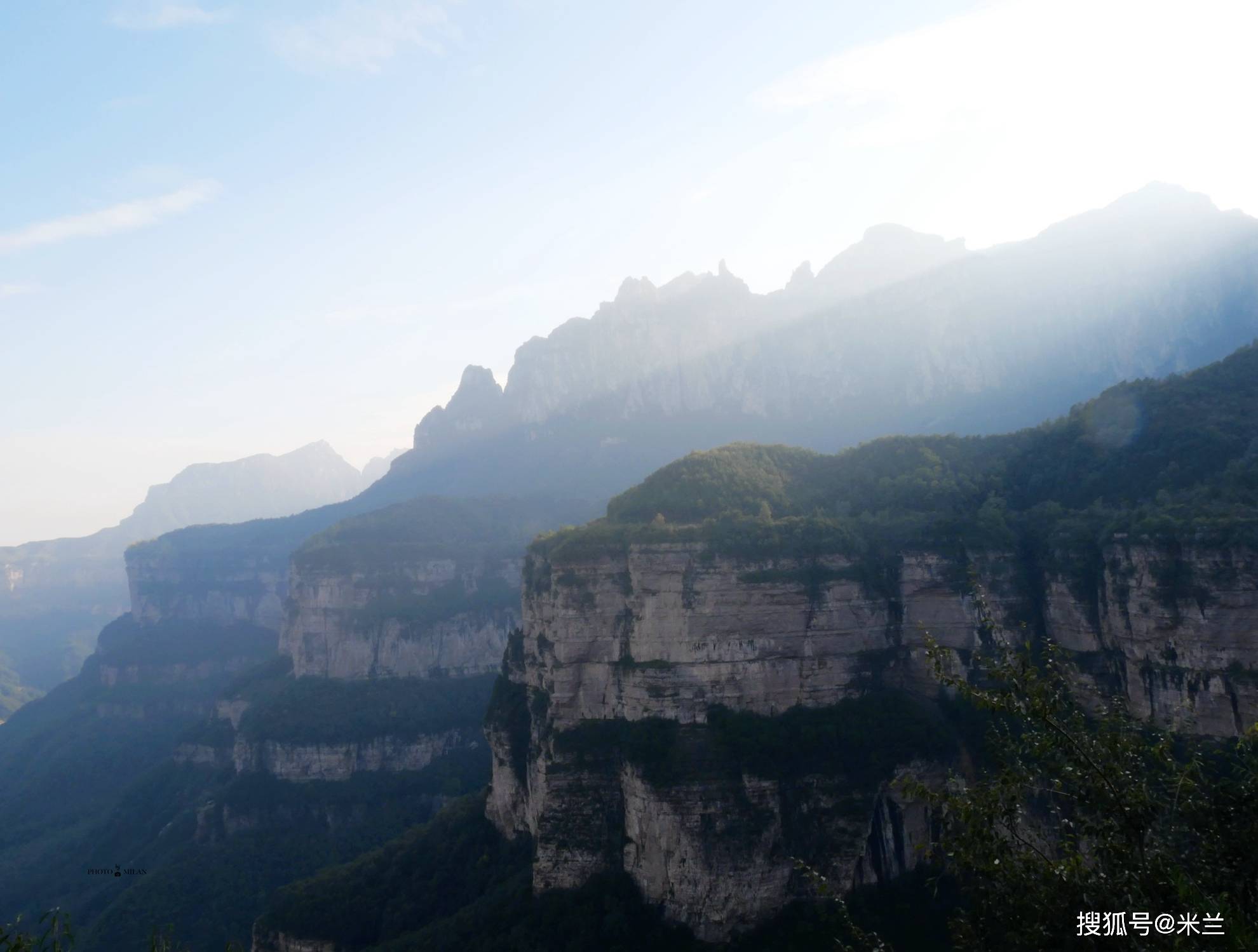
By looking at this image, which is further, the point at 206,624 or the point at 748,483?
the point at 206,624

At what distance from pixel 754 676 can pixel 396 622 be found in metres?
69.3

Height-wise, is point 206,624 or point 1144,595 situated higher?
point 1144,595

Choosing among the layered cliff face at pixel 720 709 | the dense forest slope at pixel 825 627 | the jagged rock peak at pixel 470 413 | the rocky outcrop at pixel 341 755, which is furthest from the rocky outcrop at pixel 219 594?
the layered cliff face at pixel 720 709

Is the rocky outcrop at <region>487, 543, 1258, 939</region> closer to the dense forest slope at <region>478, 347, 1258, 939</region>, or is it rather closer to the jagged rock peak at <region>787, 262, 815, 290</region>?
the dense forest slope at <region>478, 347, 1258, 939</region>

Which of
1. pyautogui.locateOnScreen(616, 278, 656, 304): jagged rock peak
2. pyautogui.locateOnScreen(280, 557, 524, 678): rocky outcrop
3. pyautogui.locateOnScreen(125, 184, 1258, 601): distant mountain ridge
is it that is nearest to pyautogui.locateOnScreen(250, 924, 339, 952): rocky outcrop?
pyautogui.locateOnScreen(280, 557, 524, 678): rocky outcrop

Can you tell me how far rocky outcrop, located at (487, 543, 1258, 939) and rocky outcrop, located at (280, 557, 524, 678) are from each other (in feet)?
185

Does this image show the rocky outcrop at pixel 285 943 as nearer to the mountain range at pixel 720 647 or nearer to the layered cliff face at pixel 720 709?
Result: the mountain range at pixel 720 647

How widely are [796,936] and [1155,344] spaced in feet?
293

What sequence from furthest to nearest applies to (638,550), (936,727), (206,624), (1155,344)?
(206,624) < (1155,344) < (638,550) < (936,727)

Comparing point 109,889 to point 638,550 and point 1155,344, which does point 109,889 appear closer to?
point 638,550

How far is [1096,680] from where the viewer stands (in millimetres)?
38781

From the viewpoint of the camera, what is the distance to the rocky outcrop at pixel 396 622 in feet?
340

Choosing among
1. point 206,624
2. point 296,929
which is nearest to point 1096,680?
point 296,929

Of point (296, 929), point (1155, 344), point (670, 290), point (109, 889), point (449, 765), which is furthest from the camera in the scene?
point (670, 290)
